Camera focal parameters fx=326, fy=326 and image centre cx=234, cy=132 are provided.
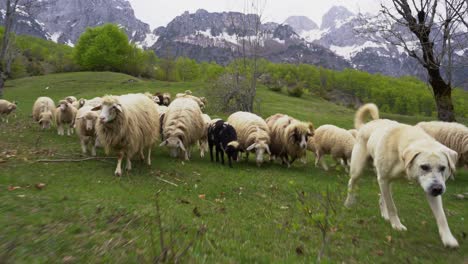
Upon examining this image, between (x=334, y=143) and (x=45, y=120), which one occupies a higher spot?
(x=45, y=120)

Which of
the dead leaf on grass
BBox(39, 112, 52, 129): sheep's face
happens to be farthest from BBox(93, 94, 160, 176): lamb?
BBox(39, 112, 52, 129): sheep's face

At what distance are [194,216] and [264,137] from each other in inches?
297

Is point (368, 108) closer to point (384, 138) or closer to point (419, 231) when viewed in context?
point (384, 138)

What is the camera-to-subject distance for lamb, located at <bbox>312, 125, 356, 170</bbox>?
14.1 metres

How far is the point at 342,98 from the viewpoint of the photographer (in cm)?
9506

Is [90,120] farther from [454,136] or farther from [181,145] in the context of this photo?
[454,136]

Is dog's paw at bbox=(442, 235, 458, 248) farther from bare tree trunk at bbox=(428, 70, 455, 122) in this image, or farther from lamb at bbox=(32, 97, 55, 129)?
lamb at bbox=(32, 97, 55, 129)

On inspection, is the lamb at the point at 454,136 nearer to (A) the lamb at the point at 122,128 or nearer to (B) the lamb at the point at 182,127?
(B) the lamb at the point at 182,127

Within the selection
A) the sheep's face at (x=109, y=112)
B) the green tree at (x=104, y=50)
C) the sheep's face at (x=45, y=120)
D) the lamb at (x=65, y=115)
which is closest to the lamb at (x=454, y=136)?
the sheep's face at (x=109, y=112)

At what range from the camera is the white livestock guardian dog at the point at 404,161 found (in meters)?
5.35

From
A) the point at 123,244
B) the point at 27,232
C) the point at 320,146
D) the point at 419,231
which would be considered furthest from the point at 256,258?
the point at 320,146

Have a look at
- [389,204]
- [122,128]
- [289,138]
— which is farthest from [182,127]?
[389,204]

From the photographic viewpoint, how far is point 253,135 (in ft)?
45.3

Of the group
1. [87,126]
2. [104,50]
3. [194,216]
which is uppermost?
[104,50]
